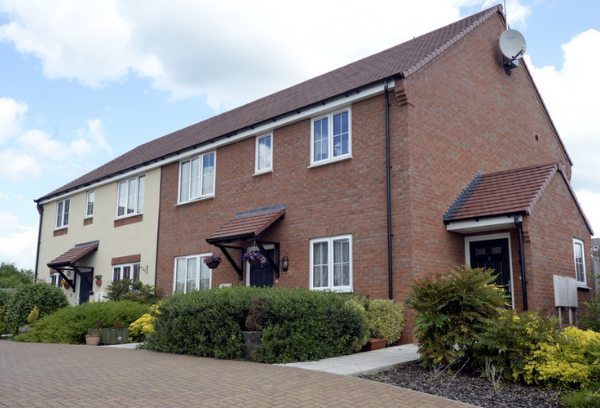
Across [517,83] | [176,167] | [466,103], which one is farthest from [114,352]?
[517,83]

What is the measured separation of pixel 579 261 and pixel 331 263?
22.1 feet

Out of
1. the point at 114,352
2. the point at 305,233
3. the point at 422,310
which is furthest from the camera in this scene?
the point at 305,233

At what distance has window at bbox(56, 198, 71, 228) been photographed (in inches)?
1039

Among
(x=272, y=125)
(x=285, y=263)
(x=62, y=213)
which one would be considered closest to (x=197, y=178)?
(x=272, y=125)

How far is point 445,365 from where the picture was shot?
8789 millimetres

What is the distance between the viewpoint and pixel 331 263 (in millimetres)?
14023

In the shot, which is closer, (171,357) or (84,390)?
(84,390)

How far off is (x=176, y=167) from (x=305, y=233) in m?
7.23

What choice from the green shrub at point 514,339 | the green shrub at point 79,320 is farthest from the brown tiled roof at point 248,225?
the green shrub at point 514,339

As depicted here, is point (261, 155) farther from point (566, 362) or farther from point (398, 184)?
point (566, 362)

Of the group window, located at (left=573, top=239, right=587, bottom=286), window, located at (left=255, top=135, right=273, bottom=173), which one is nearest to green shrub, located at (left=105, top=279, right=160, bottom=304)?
window, located at (left=255, top=135, right=273, bottom=173)

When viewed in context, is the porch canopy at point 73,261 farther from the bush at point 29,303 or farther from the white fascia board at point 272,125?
the bush at point 29,303

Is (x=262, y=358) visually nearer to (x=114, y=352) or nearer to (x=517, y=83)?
(x=114, y=352)

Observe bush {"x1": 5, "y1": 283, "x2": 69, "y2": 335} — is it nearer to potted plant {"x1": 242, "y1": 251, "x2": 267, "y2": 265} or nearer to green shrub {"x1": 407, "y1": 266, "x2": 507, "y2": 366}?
potted plant {"x1": 242, "y1": 251, "x2": 267, "y2": 265}
